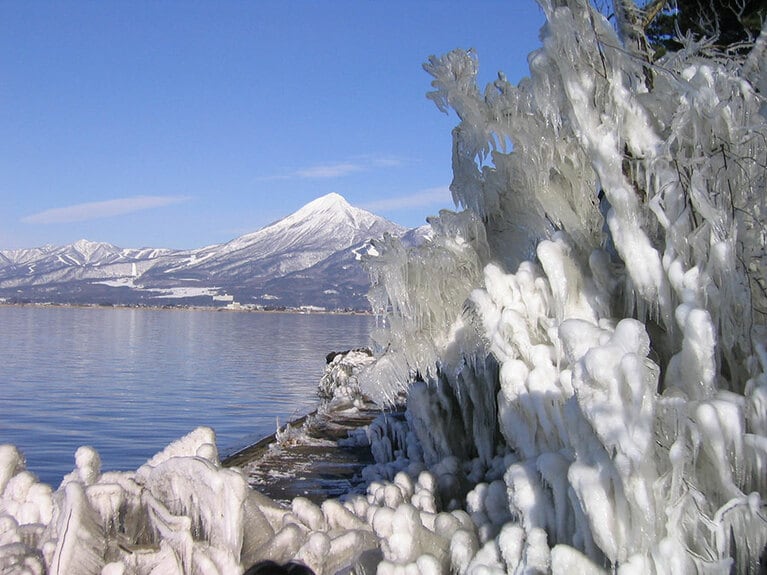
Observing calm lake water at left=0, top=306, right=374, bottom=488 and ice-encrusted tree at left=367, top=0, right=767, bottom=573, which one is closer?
ice-encrusted tree at left=367, top=0, right=767, bottom=573

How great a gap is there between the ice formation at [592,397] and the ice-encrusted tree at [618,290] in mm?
20

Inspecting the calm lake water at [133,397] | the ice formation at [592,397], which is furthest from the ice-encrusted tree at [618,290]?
the calm lake water at [133,397]

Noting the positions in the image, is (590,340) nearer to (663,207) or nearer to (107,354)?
(663,207)

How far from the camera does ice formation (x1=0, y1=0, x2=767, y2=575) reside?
5492 mm

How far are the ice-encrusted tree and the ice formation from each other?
2cm

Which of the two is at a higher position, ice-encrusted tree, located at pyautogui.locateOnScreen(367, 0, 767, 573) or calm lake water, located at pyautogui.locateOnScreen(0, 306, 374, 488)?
ice-encrusted tree, located at pyautogui.locateOnScreen(367, 0, 767, 573)

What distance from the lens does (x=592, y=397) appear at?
5449mm

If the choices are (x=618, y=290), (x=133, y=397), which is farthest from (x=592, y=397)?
(x=133, y=397)

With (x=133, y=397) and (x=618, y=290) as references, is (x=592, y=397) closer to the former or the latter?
(x=618, y=290)

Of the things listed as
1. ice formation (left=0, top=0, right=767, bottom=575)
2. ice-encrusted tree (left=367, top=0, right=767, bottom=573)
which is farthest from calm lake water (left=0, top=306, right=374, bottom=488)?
ice-encrusted tree (left=367, top=0, right=767, bottom=573)

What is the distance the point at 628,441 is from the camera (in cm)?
532

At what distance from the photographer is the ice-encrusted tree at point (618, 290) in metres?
5.46

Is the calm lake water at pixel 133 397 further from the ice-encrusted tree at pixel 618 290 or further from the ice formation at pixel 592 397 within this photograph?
the ice-encrusted tree at pixel 618 290

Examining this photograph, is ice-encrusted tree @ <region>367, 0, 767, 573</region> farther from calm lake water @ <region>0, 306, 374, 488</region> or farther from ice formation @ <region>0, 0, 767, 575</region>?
calm lake water @ <region>0, 306, 374, 488</region>
